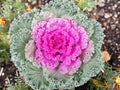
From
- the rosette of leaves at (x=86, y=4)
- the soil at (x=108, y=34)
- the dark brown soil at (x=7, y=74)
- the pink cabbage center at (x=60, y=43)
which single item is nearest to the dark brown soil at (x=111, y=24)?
the soil at (x=108, y=34)

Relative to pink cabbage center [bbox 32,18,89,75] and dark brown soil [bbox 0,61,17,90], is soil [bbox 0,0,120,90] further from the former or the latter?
pink cabbage center [bbox 32,18,89,75]

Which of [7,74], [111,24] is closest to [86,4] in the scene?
[111,24]

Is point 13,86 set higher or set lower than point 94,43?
lower

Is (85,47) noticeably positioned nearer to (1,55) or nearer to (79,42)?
(79,42)

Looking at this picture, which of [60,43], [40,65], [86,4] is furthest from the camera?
[86,4]

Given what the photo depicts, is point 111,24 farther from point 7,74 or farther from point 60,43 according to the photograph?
point 60,43

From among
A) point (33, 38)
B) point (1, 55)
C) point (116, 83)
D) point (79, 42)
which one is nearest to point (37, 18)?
point (33, 38)
